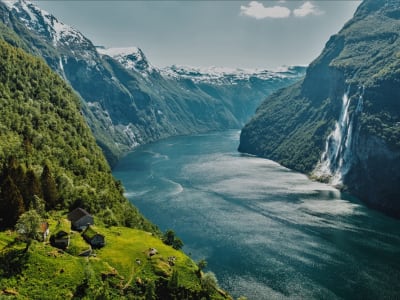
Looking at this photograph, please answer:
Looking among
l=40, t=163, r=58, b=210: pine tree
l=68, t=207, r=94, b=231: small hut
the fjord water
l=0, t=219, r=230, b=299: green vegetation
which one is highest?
l=40, t=163, r=58, b=210: pine tree

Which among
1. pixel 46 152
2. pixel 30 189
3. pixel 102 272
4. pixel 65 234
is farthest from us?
pixel 46 152

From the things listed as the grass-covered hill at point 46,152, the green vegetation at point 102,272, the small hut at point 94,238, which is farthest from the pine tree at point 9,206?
the small hut at point 94,238

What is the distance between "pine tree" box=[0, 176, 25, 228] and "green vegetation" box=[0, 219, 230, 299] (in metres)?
4.69

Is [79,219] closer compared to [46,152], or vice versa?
[79,219]

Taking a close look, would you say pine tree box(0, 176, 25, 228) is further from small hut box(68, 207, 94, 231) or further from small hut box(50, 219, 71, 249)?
small hut box(68, 207, 94, 231)

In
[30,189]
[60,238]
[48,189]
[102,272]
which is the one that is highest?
[30,189]

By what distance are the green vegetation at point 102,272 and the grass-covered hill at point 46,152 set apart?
10.7 m

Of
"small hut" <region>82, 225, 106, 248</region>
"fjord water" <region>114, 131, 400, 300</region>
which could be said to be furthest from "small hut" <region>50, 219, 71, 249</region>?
"fjord water" <region>114, 131, 400, 300</region>

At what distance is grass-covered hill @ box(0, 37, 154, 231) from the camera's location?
9406cm

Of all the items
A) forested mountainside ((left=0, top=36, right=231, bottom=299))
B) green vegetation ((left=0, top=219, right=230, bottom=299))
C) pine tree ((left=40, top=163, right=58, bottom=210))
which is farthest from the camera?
pine tree ((left=40, top=163, right=58, bottom=210))

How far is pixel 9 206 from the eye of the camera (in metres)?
81.6

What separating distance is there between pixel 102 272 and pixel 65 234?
1051 cm

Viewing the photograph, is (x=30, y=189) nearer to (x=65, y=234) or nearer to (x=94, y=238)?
(x=65, y=234)

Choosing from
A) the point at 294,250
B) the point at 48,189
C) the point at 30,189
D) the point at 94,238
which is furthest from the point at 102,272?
the point at 294,250
